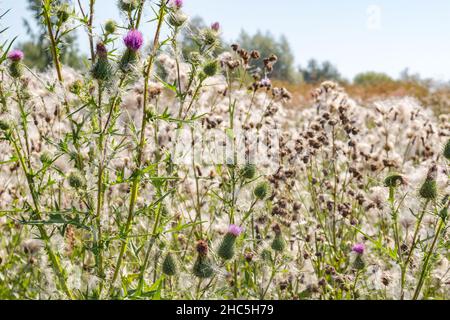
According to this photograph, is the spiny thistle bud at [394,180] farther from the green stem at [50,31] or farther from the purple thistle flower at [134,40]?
the green stem at [50,31]

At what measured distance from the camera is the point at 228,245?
8.26ft

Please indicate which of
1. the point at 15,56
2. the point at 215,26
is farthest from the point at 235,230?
the point at 15,56

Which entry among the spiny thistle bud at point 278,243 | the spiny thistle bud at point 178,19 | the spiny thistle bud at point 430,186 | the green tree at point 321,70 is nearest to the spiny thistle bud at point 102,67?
the spiny thistle bud at point 178,19

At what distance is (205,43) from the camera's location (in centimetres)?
269

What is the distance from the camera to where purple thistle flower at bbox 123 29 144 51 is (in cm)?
216

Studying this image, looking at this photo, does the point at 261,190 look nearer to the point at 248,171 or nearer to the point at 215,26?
the point at 248,171

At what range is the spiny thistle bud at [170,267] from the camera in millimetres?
2564

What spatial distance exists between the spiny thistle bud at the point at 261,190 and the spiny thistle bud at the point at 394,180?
0.65 meters

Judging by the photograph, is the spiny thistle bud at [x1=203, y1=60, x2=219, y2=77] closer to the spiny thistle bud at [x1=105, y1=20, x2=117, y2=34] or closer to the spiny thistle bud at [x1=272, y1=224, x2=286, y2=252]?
the spiny thistle bud at [x1=105, y1=20, x2=117, y2=34]
